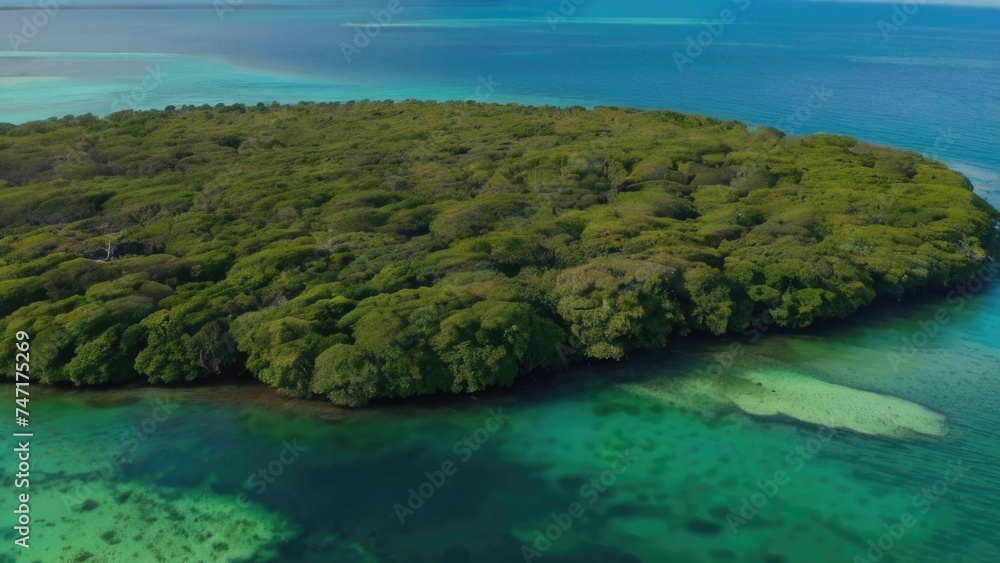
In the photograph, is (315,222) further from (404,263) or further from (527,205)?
(527,205)

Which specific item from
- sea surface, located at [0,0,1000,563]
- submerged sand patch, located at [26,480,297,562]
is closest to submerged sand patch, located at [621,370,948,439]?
sea surface, located at [0,0,1000,563]

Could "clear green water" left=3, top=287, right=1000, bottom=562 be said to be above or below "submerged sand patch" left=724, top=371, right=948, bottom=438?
below

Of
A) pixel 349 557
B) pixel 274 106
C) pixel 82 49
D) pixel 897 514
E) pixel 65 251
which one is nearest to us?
pixel 349 557

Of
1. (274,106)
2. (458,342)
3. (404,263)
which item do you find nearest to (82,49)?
(274,106)

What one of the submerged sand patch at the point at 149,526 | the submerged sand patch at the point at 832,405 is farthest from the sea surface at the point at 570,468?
the submerged sand patch at the point at 832,405

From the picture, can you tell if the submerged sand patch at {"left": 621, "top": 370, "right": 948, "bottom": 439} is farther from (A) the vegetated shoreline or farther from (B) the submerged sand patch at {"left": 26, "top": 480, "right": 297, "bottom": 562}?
(B) the submerged sand patch at {"left": 26, "top": 480, "right": 297, "bottom": 562}

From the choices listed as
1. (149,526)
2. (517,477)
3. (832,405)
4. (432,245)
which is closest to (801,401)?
(832,405)

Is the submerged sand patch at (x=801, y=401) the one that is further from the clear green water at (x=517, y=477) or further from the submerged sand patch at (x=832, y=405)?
the clear green water at (x=517, y=477)
